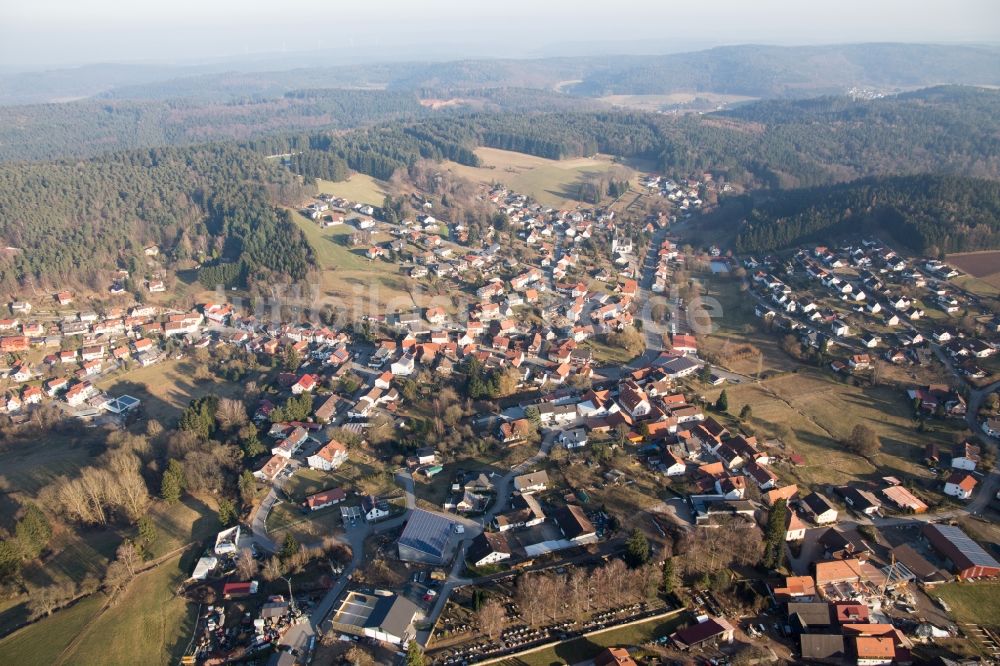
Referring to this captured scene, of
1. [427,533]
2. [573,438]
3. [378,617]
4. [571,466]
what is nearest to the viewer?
[378,617]

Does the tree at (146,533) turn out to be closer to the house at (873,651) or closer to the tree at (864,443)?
the house at (873,651)

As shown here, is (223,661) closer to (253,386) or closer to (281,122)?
(253,386)

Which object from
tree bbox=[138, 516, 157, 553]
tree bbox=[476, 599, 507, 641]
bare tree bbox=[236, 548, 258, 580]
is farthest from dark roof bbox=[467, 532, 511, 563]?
tree bbox=[138, 516, 157, 553]

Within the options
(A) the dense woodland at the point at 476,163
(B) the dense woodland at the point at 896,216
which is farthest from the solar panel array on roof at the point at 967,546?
(A) the dense woodland at the point at 476,163

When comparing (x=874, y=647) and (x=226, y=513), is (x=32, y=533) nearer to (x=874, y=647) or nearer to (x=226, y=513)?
(x=226, y=513)

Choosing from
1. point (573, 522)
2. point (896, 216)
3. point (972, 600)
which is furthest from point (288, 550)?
point (896, 216)

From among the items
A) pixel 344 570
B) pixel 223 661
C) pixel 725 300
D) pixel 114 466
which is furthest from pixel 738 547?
pixel 725 300
